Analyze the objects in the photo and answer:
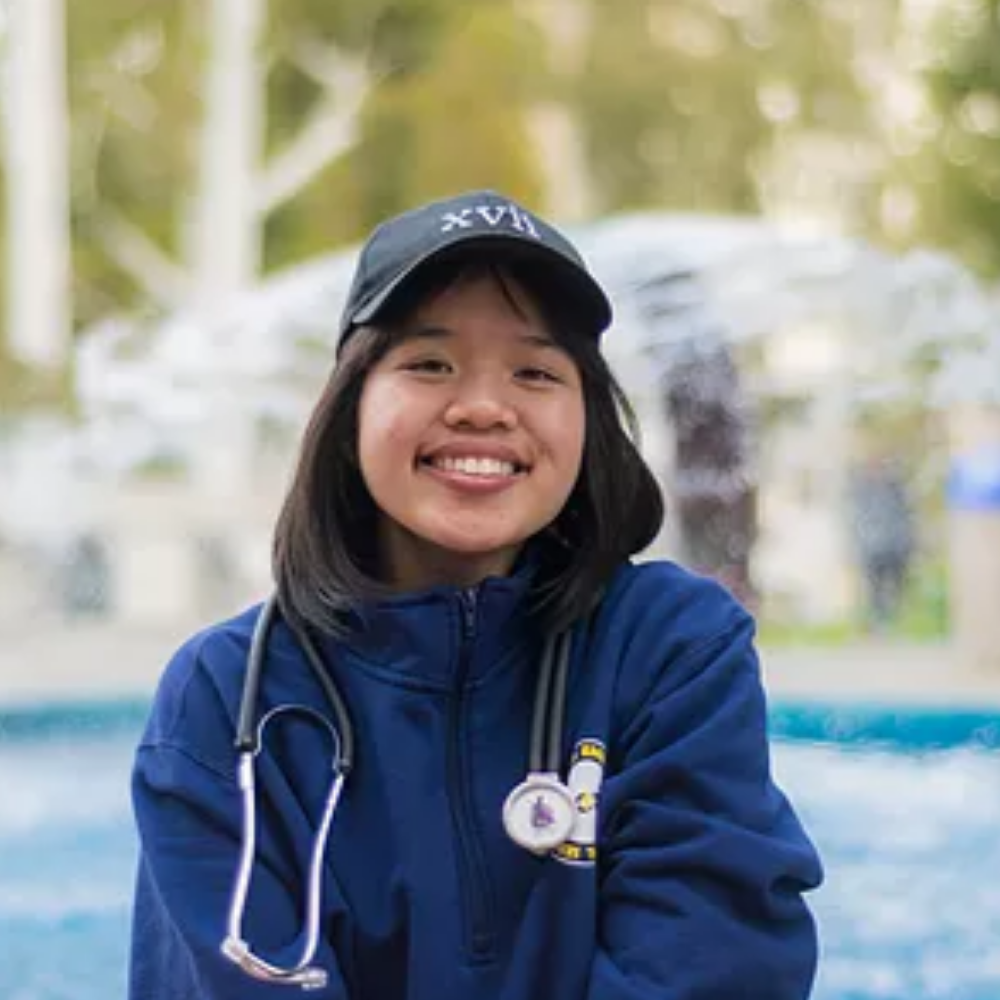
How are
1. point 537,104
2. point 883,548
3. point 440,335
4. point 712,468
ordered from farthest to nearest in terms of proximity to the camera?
point 537,104 < point 883,548 < point 712,468 < point 440,335

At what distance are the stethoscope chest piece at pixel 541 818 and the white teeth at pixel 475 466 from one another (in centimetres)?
24

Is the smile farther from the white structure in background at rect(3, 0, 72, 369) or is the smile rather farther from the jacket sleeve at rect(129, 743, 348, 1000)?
the white structure in background at rect(3, 0, 72, 369)

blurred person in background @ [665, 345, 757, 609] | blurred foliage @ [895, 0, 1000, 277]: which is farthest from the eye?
blurred foliage @ [895, 0, 1000, 277]

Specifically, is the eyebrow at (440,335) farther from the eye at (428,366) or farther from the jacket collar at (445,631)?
the jacket collar at (445,631)

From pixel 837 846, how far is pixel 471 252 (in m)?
3.95

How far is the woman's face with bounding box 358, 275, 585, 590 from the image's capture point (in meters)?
1.51

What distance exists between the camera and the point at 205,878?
1.46 meters

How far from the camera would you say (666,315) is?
9.27m

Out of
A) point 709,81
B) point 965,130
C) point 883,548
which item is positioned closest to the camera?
point 883,548

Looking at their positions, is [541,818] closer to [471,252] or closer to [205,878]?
[205,878]

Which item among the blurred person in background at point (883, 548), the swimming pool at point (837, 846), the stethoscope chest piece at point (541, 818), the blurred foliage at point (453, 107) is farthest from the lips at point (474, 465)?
the blurred foliage at point (453, 107)

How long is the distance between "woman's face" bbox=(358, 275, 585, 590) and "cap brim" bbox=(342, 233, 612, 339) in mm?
23

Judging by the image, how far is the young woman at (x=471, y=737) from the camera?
1.42 meters

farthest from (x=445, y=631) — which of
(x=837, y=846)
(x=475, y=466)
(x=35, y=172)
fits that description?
(x=35, y=172)
